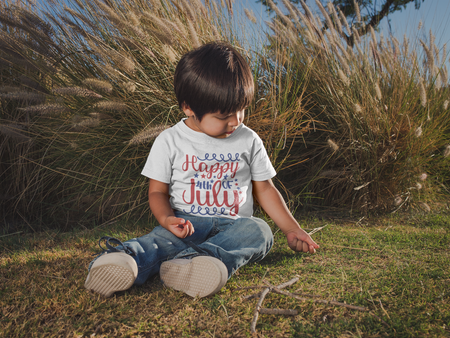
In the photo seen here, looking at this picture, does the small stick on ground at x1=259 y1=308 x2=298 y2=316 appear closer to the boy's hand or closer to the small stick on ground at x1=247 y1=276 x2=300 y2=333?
the small stick on ground at x1=247 y1=276 x2=300 y2=333

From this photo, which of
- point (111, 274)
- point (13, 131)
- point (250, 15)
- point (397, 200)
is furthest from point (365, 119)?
point (13, 131)

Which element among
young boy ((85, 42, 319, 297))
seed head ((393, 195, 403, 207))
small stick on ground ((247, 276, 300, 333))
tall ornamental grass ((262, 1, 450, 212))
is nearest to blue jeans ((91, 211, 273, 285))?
young boy ((85, 42, 319, 297))

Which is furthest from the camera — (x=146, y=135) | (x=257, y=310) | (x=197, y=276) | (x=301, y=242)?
(x=146, y=135)

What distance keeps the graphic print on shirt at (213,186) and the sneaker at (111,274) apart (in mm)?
429

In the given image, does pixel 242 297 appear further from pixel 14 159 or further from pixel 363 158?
pixel 14 159

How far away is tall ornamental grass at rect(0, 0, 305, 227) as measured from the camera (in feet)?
6.32

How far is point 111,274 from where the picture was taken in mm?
1093

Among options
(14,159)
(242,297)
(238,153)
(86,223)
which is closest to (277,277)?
(242,297)

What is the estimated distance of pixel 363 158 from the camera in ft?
7.43

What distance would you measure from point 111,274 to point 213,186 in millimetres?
549

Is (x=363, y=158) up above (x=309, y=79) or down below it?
below

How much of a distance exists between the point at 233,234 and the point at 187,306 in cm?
38

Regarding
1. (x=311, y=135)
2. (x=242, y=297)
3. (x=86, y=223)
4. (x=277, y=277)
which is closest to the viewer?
(x=242, y=297)

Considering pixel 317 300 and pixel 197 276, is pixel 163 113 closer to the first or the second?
pixel 197 276
